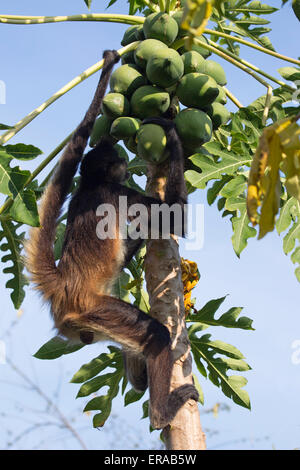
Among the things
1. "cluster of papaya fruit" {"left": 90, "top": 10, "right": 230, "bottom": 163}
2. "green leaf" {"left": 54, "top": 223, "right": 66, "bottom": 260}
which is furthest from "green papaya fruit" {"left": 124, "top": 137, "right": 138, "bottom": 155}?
"green leaf" {"left": 54, "top": 223, "right": 66, "bottom": 260}

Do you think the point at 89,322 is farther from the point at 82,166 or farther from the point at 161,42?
the point at 161,42

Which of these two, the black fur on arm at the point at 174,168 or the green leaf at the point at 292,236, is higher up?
the black fur on arm at the point at 174,168

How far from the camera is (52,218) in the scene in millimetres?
3945

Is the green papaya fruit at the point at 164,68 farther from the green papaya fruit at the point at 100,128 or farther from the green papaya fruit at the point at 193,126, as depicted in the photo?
the green papaya fruit at the point at 100,128

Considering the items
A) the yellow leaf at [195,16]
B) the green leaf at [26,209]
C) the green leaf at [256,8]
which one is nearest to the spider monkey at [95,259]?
the green leaf at [26,209]

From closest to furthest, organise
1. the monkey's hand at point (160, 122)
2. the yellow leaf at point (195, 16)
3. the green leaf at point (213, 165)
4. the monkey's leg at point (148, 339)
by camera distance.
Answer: the yellow leaf at point (195, 16)
the monkey's leg at point (148, 339)
the green leaf at point (213, 165)
the monkey's hand at point (160, 122)

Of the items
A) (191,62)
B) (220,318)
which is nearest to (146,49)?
(191,62)

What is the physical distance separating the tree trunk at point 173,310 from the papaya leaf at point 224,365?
0.68 m

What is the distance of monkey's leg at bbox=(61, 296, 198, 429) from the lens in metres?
3.27

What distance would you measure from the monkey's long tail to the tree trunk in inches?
29.1

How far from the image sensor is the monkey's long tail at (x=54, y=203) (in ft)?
12.4

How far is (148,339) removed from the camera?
343cm

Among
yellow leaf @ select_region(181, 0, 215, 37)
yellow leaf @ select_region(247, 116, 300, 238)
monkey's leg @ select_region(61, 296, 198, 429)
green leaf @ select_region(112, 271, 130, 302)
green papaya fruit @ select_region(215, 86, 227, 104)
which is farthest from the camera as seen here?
green leaf @ select_region(112, 271, 130, 302)

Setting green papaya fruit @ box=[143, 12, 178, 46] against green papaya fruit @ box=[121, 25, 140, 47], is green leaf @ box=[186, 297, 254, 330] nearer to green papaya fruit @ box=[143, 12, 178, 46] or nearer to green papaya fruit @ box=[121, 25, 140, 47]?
green papaya fruit @ box=[143, 12, 178, 46]
